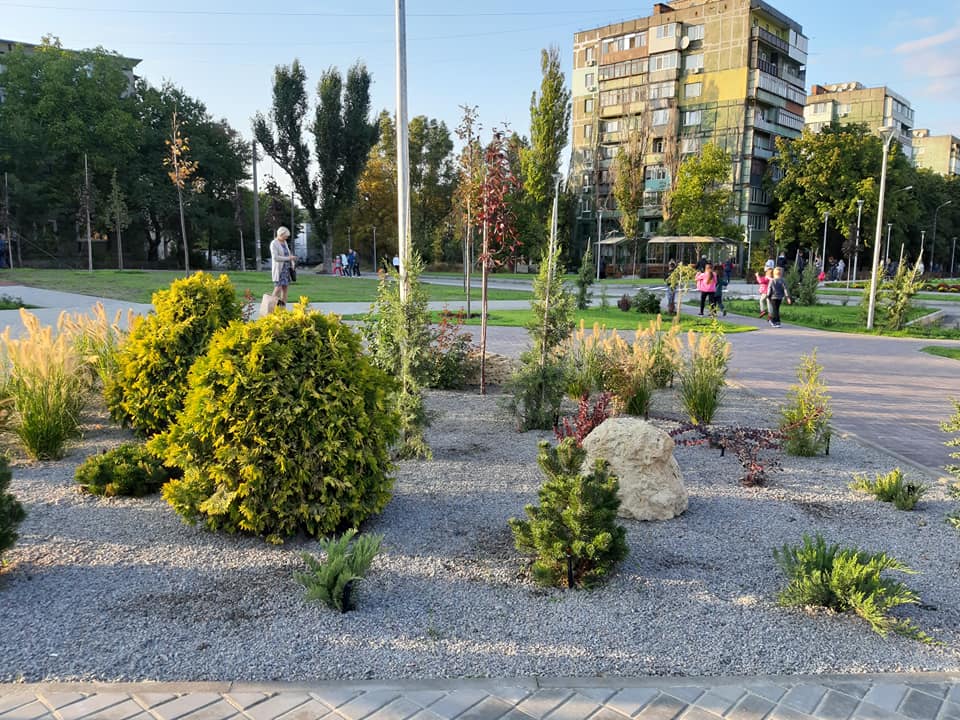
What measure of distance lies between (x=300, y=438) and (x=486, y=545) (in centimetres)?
134

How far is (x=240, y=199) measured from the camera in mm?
53844

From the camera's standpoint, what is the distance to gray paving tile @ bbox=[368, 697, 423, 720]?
9.07ft

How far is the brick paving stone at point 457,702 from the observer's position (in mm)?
2793

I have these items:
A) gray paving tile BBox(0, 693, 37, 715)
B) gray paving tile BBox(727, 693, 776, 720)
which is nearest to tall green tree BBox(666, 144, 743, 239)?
gray paving tile BBox(727, 693, 776, 720)

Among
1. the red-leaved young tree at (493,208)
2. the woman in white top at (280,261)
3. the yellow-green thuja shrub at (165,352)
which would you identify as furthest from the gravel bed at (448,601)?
the woman in white top at (280,261)

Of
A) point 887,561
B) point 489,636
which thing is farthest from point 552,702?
point 887,561

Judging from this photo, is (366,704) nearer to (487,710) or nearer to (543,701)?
(487,710)

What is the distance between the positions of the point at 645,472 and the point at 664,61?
67194mm

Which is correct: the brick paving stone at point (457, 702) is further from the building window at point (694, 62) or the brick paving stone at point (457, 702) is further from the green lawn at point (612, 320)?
the building window at point (694, 62)

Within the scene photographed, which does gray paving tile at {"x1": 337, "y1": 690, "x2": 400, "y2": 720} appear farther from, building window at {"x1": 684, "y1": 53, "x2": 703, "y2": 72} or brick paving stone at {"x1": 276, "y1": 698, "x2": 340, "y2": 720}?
building window at {"x1": 684, "y1": 53, "x2": 703, "y2": 72}

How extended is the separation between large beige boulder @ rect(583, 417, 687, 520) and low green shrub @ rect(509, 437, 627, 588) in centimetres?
98

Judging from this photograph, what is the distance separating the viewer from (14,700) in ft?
9.30

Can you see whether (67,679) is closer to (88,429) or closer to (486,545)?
(486,545)

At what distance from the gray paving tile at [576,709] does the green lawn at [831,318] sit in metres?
18.9
